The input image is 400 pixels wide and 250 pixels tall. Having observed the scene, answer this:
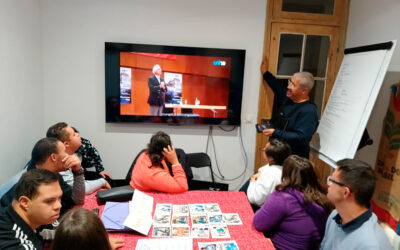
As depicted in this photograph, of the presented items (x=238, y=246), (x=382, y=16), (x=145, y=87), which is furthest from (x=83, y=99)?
(x=382, y=16)

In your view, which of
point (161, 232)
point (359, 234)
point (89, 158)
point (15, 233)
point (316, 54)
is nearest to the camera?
point (15, 233)

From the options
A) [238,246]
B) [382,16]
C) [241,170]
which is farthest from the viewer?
[241,170]

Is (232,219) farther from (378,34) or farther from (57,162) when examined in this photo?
(378,34)

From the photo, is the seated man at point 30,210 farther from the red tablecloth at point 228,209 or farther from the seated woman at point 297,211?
the seated woman at point 297,211

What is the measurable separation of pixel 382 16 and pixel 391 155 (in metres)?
1.39

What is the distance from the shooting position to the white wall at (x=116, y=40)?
3.17m

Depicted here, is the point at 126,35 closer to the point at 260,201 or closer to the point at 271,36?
the point at 271,36

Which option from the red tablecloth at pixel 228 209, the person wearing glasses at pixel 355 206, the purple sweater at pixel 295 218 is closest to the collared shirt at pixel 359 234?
the person wearing glasses at pixel 355 206

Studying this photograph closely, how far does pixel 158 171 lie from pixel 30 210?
37.1 inches


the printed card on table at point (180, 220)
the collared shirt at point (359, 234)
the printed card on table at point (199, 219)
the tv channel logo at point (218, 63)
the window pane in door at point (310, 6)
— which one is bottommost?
the printed card on table at point (180, 220)

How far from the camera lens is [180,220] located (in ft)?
5.37

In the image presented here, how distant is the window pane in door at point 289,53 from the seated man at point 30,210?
2.94 m

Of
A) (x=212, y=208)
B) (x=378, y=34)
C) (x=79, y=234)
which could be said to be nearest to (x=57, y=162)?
(x=79, y=234)

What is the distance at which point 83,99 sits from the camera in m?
3.34
